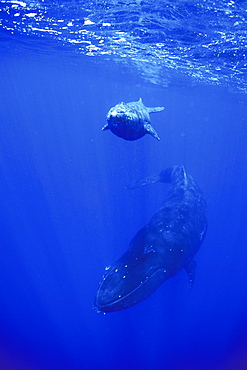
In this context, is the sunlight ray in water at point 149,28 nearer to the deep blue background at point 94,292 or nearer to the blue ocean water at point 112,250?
the blue ocean water at point 112,250

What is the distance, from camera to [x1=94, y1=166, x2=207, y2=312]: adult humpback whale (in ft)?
20.4

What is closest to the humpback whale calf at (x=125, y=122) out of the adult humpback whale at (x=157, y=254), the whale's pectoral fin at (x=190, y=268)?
the adult humpback whale at (x=157, y=254)

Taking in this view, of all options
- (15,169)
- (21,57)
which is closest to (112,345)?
(15,169)

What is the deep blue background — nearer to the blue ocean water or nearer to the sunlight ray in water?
the blue ocean water

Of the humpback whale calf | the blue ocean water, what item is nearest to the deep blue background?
the blue ocean water

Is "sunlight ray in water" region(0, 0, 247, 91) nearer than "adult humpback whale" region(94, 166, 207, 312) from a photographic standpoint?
No

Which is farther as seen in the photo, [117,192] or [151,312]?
[117,192]

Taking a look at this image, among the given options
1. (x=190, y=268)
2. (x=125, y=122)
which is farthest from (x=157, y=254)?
(x=125, y=122)

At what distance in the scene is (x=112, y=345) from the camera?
12.6m

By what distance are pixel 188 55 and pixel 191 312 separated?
16482 mm

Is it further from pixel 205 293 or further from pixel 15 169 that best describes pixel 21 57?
pixel 205 293

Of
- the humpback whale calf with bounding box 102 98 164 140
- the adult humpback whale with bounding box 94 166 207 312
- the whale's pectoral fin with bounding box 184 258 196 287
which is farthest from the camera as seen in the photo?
the whale's pectoral fin with bounding box 184 258 196 287

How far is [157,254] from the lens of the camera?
7559 mm

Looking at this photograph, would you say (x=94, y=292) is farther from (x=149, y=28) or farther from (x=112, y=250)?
(x=149, y=28)
